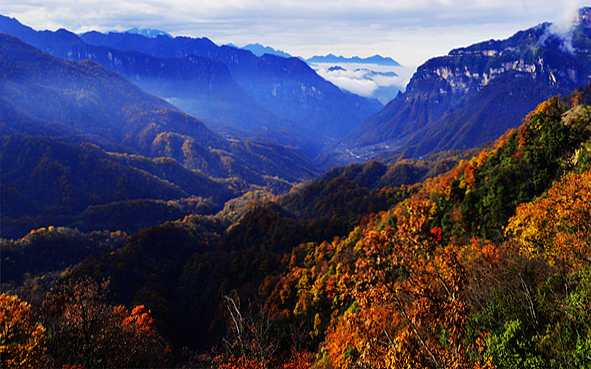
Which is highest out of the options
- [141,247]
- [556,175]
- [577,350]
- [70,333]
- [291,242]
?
[556,175]

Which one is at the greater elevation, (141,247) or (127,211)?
(141,247)

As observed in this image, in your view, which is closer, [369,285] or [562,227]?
[369,285]

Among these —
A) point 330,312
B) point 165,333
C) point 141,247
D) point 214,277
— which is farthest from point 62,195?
point 330,312

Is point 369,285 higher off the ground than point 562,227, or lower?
higher

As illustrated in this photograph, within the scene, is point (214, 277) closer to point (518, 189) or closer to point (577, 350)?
point (518, 189)

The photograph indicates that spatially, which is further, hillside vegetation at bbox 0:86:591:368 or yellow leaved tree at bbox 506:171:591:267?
yellow leaved tree at bbox 506:171:591:267

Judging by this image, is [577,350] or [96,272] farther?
[96,272]

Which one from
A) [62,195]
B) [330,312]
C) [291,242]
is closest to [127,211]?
[62,195]

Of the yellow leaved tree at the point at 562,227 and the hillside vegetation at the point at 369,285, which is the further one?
the yellow leaved tree at the point at 562,227

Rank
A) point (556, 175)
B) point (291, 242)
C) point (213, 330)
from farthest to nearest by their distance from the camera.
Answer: point (291, 242)
point (213, 330)
point (556, 175)

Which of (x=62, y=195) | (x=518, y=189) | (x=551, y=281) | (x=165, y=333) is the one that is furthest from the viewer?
(x=62, y=195)
